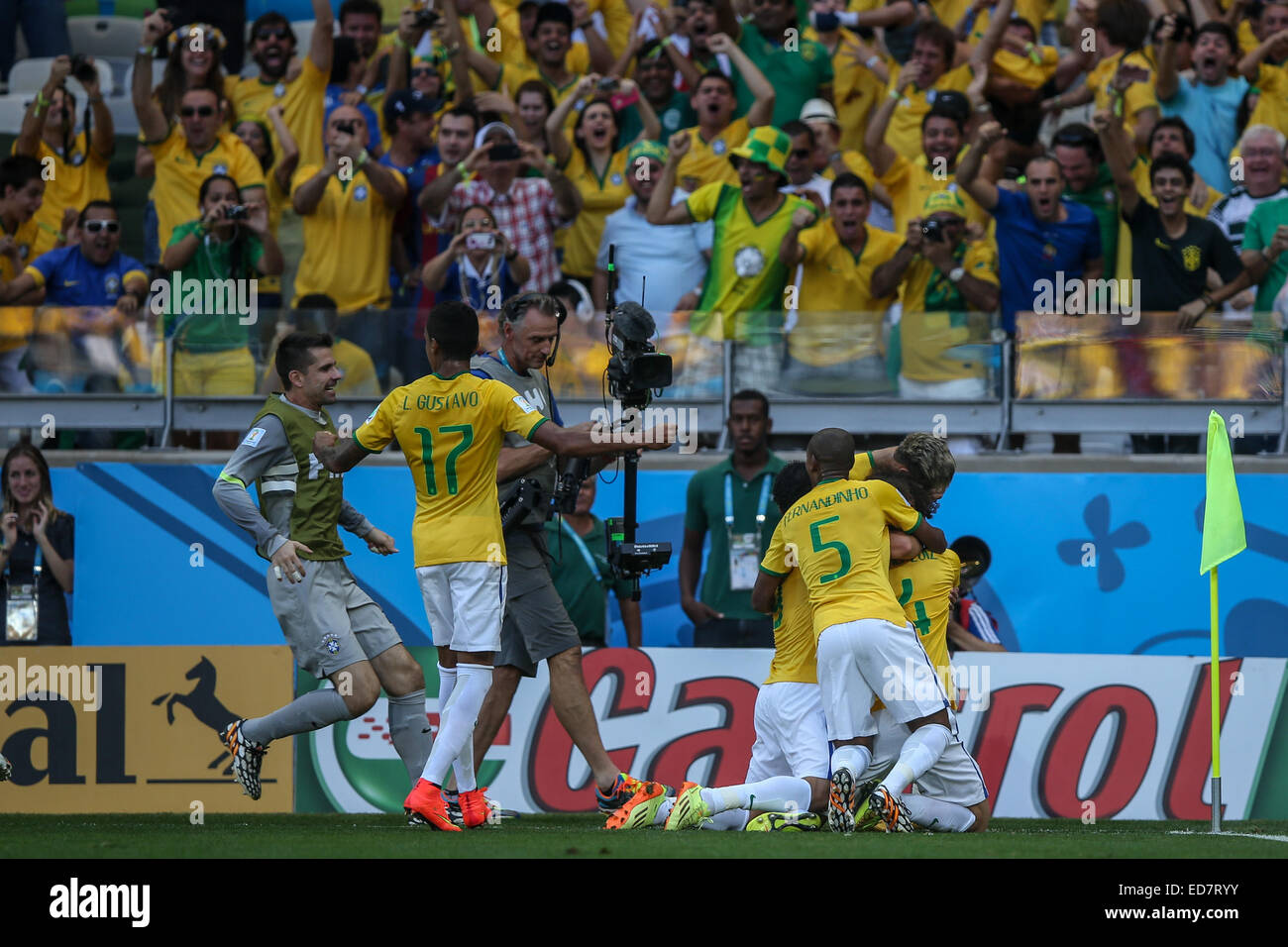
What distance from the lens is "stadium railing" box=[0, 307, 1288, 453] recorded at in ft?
35.0

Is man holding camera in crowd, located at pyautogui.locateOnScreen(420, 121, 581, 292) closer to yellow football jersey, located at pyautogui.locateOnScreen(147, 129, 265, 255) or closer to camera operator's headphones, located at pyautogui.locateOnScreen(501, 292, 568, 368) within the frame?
yellow football jersey, located at pyautogui.locateOnScreen(147, 129, 265, 255)

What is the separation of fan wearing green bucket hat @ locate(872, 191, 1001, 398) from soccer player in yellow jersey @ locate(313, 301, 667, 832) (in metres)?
4.47

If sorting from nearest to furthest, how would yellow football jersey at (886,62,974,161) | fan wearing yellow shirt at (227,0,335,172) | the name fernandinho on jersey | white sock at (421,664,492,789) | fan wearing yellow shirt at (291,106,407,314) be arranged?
1. white sock at (421,664,492,789)
2. the name fernandinho on jersey
3. fan wearing yellow shirt at (291,106,407,314)
4. fan wearing yellow shirt at (227,0,335,172)
5. yellow football jersey at (886,62,974,161)

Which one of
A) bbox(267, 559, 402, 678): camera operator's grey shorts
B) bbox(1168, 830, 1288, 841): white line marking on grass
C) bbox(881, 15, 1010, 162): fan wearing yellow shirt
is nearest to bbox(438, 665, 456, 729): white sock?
bbox(267, 559, 402, 678): camera operator's grey shorts

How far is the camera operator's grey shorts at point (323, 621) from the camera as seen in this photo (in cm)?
739

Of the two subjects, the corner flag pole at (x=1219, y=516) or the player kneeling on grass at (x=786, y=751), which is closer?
the player kneeling on grass at (x=786, y=751)

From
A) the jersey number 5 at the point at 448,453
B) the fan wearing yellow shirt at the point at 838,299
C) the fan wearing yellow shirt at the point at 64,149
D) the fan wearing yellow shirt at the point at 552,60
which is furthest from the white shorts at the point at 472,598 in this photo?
the fan wearing yellow shirt at the point at 64,149

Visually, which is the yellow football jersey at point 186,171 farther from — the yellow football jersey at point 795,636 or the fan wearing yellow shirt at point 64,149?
the yellow football jersey at point 795,636

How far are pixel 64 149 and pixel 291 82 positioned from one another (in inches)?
70.2

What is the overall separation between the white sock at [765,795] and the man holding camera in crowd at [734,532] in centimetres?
246

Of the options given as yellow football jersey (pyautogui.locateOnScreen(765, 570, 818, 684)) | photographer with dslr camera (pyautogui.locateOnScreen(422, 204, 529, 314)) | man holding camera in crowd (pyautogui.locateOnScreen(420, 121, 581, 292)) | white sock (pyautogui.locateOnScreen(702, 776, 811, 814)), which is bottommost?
white sock (pyautogui.locateOnScreen(702, 776, 811, 814))

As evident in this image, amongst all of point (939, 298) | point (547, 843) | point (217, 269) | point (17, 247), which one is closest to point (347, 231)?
point (217, 269)

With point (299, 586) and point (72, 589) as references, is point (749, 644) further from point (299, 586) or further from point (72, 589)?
point (72, 589)

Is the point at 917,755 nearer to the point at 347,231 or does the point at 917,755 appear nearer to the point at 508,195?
the point at 508,195
